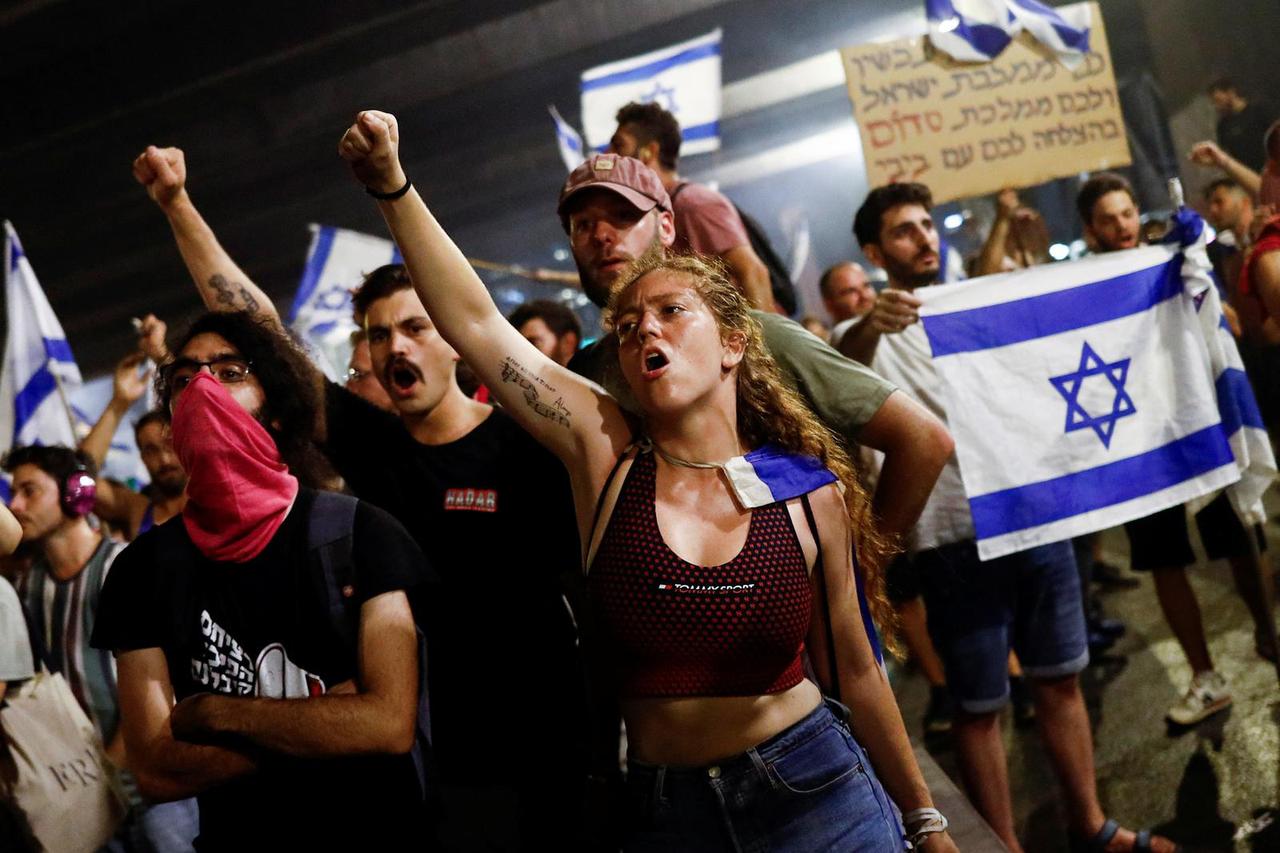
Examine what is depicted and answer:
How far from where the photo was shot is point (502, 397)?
7.64 feet

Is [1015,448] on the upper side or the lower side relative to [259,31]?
lower

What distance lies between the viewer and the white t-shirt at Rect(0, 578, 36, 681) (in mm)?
3299

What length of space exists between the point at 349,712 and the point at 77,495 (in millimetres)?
2557

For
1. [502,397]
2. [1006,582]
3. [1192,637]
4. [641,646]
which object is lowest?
[1192,637]

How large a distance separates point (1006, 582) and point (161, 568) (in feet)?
9.20

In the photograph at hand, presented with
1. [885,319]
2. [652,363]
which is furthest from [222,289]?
[885,319]

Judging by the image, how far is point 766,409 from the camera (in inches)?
97.4

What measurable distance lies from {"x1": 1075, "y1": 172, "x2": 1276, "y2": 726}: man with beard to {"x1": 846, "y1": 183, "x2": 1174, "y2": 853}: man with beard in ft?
3.88

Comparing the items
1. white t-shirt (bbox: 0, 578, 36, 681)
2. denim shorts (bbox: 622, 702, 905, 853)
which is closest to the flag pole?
denim shorts (bbox: 622, 702, 905, 853)

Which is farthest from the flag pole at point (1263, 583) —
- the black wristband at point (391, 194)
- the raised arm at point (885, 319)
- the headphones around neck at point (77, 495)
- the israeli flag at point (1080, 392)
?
the headphones around neck at point (77, 495)

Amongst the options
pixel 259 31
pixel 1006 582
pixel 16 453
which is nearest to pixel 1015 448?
pixel 1006 582

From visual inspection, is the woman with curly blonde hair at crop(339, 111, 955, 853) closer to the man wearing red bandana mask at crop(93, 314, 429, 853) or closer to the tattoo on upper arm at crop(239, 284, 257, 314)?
the man wearing red bandana mask at crop(93, 314, 429, 853)

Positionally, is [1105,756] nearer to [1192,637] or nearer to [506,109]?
[1192,637]

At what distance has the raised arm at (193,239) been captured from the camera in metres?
3.28
